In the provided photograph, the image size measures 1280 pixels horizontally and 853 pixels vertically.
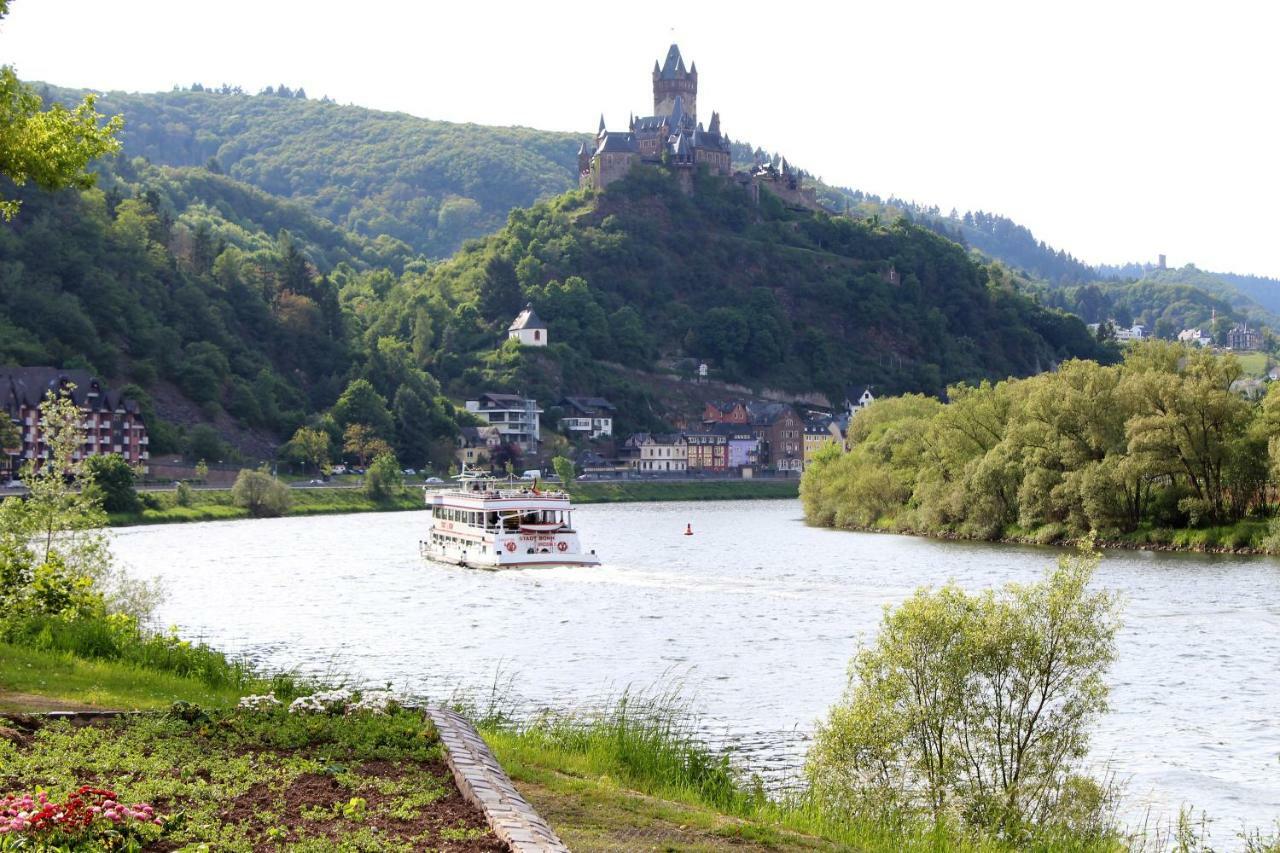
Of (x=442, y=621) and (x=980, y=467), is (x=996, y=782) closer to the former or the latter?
(x=442, y=621)

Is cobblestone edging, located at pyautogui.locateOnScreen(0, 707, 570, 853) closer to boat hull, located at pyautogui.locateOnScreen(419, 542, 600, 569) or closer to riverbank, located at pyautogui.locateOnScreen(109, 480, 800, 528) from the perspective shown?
boat hull, located at pyautogui.locateOnScreen(419, 542, 600, 569)

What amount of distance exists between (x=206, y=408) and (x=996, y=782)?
135 metres

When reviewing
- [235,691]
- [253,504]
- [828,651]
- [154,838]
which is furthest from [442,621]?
[253,504]

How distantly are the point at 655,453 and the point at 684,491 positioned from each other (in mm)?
25689

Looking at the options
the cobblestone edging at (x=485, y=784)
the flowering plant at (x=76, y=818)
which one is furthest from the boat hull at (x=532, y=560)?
the flowering plant at (x=76, y=818)

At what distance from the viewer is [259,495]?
119 metres

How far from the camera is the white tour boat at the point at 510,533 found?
70.2 metres

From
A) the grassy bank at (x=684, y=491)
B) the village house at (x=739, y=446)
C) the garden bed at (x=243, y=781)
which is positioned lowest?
the grassy bank at (x=684, y=491)

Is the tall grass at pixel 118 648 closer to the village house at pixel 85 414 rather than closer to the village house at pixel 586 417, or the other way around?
the village house at pixel 85 414

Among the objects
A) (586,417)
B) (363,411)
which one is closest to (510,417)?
(586,417)

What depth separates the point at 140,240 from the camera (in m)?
165

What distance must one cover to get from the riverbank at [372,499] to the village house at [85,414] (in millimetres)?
11474

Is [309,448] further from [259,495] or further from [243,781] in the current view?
[243,781]

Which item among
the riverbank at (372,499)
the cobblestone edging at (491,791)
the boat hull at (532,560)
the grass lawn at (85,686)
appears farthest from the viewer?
the riverbank at (372,499)
